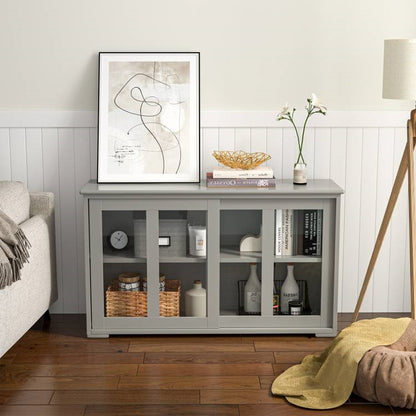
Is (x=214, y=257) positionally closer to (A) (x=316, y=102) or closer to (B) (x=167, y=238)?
(B) (x=167, y=238)

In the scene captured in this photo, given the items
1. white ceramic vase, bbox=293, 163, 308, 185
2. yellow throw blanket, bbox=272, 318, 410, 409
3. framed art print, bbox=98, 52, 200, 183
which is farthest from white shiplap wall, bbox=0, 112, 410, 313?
yellow throw blanket, bbox=272, 318, 410, 409

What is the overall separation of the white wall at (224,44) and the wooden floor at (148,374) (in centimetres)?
116

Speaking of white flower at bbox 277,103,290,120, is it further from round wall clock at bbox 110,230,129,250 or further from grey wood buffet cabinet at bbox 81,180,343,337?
round wall clock at bbox 110,230,129,250

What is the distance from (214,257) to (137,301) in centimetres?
42

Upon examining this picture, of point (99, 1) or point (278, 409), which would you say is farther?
point (99, 1)

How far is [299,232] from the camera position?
3.48 metres

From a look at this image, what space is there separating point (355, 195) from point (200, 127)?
34.1 inches

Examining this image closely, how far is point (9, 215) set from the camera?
319cm

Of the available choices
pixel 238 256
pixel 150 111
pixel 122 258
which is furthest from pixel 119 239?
pixel 150 111

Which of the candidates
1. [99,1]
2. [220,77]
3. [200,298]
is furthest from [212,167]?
[99,1]

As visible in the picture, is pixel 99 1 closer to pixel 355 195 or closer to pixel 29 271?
pixel 29 271

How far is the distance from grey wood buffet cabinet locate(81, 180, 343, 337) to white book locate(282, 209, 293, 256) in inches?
Answer: 0.9

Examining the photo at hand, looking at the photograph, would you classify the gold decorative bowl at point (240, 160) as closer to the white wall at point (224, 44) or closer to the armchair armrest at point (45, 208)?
the white wall at point (224, 44)

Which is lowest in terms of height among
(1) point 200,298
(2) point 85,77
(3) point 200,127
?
(1) point 200,298
